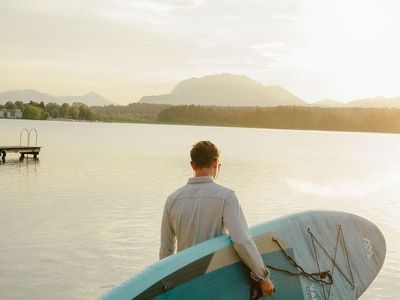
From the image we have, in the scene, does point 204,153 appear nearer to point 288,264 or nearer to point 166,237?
point 166,237

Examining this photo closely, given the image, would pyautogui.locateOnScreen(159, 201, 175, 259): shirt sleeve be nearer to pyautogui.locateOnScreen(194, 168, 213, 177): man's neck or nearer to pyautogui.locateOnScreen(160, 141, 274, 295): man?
pyautogui.locateOnScreen(160, 141, 274, 295): man

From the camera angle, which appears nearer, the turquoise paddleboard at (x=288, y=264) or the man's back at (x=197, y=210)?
the man's back at (x=197, y=210)

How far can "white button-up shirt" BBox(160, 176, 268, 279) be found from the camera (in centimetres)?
528

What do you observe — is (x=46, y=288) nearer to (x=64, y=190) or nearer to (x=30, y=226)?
(x=30, y=226)

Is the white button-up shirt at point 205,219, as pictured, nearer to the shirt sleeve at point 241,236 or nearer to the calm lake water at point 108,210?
the shirt sleeve at point 241,236

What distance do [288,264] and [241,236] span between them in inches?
62.4

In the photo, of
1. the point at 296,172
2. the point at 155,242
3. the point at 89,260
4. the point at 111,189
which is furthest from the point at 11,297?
the point at 296,172

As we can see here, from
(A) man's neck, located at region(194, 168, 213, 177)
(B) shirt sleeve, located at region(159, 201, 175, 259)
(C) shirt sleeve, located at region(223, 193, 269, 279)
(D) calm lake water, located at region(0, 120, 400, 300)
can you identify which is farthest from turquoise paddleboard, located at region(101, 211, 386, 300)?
(D) calm lake water, located at region(0, 120, 400, 300)

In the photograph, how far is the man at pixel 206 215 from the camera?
5262 millimetres

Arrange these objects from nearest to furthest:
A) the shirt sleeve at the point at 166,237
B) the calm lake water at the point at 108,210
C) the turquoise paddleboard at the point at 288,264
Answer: the turquoise paddleboard at the point at 288,264
the shirt sleeve at the point at 166,237
the calm lake water at the point at 108,210

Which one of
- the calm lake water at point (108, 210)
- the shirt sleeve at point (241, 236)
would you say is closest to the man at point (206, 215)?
the shirt sleeve at point (241, 236)

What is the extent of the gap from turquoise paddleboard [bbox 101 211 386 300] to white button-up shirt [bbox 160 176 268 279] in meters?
0.14

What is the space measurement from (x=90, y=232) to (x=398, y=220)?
1117 centimetres

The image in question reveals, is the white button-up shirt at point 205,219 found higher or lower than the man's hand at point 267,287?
higher
